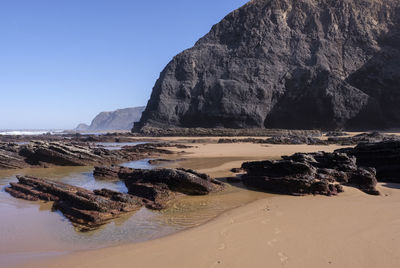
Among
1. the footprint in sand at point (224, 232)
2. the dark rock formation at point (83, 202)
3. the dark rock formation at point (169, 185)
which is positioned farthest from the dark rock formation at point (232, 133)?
the footprint in sand at point (224, 232)

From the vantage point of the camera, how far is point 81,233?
21.0ft

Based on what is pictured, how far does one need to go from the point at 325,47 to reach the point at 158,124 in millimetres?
36289

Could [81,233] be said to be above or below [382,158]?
below

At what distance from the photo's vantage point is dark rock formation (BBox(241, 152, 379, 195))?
9586 millimetres

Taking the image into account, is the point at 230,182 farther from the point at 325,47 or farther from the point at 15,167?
the point at 325,47

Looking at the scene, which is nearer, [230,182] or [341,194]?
[341,194]

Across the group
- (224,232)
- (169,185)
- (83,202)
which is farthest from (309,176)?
(83,202)

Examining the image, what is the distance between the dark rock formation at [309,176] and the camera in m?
9.59

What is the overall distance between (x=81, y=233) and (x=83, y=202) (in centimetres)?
166

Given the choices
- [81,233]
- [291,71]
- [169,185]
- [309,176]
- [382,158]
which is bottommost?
[81,233]

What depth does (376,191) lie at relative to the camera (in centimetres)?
945

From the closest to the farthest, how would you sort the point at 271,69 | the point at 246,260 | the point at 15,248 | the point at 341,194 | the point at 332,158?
the point at 246,260
the point at 15,248
the point at 341,194
the point at 332,158
the point at 271,69

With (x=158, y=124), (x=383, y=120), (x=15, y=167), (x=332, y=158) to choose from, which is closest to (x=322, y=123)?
(x=383, y=120)

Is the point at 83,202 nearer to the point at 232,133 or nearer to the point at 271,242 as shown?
the point at 271,242
